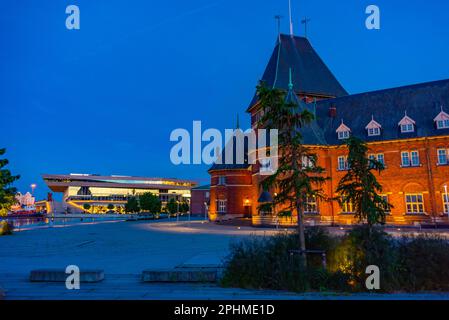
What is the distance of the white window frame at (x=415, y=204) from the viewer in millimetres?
32375

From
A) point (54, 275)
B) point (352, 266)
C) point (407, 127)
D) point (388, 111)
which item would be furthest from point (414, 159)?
point (54, 275)

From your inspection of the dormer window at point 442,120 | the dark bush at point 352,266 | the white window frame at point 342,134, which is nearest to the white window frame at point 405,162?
the dormer window at point 442,120

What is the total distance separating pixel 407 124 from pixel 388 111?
363 centimetres

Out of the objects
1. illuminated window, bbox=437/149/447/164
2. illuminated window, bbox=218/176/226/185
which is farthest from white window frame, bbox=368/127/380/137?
illuminated window, bbox=218/176/226/185

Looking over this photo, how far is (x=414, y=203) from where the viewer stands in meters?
32.8

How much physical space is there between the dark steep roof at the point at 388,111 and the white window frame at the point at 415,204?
255 inches

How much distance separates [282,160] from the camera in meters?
10.0

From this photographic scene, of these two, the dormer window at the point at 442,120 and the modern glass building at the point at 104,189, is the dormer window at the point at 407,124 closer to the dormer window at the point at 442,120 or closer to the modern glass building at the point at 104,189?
the dormer window at the point at 442,120

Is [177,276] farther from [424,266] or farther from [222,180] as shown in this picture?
[222,180]

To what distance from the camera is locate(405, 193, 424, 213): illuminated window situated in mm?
32438

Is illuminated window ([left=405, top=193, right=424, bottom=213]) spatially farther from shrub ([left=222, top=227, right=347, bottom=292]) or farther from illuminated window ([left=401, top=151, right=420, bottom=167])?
shrub ([left=222, top=227, right=347, bottom=292])
